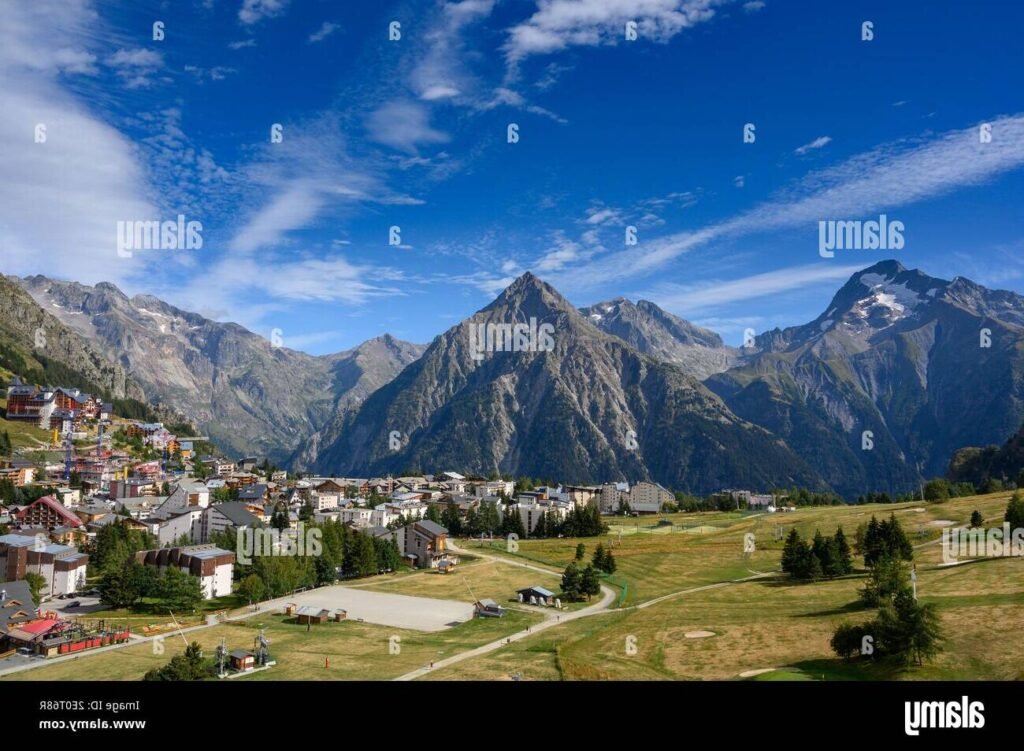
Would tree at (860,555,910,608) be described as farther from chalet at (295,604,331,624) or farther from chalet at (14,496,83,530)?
chalet at (14,496,83,530)

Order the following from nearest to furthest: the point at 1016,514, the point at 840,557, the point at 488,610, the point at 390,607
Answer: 1. the point at 488,610
2. the point at 1016,514
3. the point at 390,607
4. the point at 840,557

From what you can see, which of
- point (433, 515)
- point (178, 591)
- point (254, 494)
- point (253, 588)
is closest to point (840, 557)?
point (253, 588)

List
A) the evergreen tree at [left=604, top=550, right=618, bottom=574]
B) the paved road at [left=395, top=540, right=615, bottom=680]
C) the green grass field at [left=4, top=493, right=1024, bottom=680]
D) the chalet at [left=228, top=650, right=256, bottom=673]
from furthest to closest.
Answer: the evergreen tree at [left=604, top=550, right=618, bottom=574]
the chalet at [left=228, top=650, right=256, bottom=673]
the paved road at [left=395, top=540, right=615, bottom=680]
the green grass field at [left=4, top=493, right=1024, bottom=680]

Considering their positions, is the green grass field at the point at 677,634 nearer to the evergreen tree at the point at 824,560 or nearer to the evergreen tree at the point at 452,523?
the evergreen tree at the point at 824,560

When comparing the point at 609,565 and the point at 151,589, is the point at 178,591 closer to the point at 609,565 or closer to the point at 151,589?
the point at 151,589

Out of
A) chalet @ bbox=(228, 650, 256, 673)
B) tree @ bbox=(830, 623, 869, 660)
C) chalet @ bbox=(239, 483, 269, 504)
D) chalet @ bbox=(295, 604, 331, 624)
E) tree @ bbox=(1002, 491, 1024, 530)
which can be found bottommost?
chalet @ bbox=(295, 604, 331, 624)

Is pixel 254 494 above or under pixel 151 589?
above

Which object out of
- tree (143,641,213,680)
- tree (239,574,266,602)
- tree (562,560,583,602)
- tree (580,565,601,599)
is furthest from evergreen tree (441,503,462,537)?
tree (143,641,213,680)

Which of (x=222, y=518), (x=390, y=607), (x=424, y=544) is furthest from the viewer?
(x=222, y=518)
